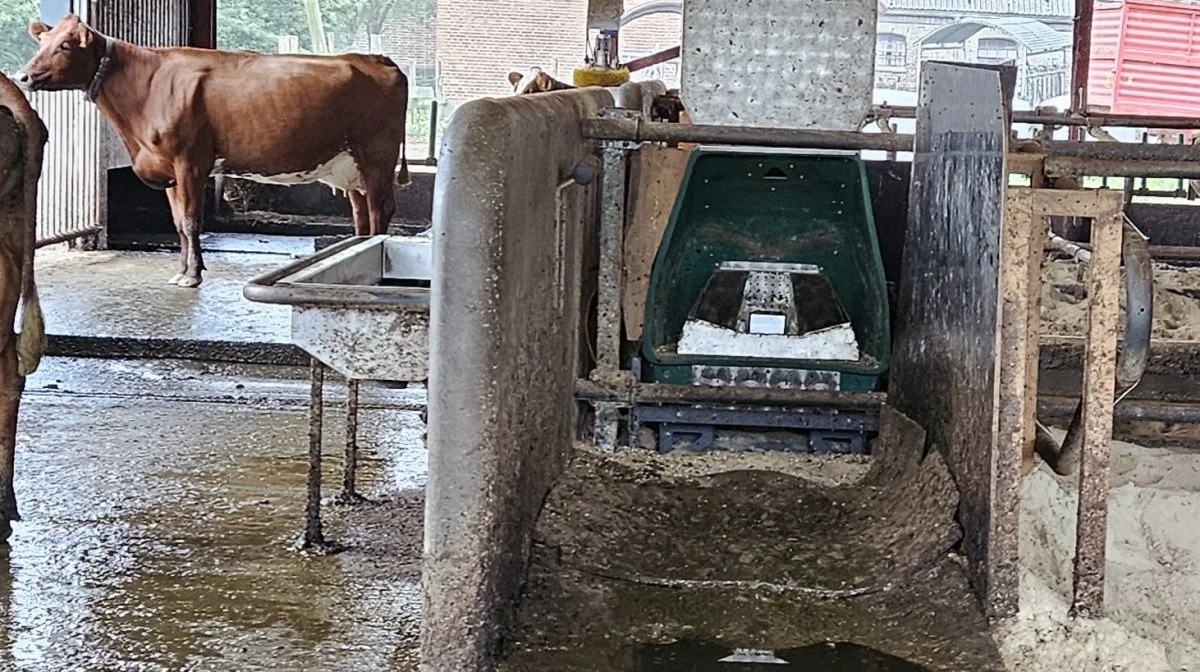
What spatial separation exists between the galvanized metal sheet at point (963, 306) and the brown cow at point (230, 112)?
21.0 feet

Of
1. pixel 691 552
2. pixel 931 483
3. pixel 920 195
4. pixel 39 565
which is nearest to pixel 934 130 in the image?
pixel 920 195

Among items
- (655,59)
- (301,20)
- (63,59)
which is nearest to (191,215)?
(63,59)

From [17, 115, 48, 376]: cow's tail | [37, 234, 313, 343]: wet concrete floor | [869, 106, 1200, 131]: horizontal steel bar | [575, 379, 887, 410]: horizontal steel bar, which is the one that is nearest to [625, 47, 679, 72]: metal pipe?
[869, 106, 1200, 131]: horizontal steel bar

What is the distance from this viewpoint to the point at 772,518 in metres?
3.64

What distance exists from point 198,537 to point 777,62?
2.38 m

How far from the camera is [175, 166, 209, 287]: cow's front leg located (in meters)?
9.52

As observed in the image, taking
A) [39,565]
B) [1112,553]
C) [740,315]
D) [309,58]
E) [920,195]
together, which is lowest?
[39,565]

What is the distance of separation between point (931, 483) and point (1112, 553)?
56 cm

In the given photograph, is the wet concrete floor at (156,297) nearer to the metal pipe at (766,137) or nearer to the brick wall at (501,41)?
the metal pipe at (766,137)

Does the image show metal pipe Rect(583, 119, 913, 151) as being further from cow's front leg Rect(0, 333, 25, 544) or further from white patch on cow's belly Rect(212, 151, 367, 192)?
white patch on cow's belly Rect(212, 151, 367, 192)

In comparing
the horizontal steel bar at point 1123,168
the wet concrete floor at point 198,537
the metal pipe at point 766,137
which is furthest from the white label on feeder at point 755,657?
the metal pipe at point 766,137

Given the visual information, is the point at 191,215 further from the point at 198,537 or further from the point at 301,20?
the point at 301,20

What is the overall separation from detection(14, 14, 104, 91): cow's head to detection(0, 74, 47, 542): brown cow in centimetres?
556

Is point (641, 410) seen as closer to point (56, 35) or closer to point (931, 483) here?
point (931, 483)
